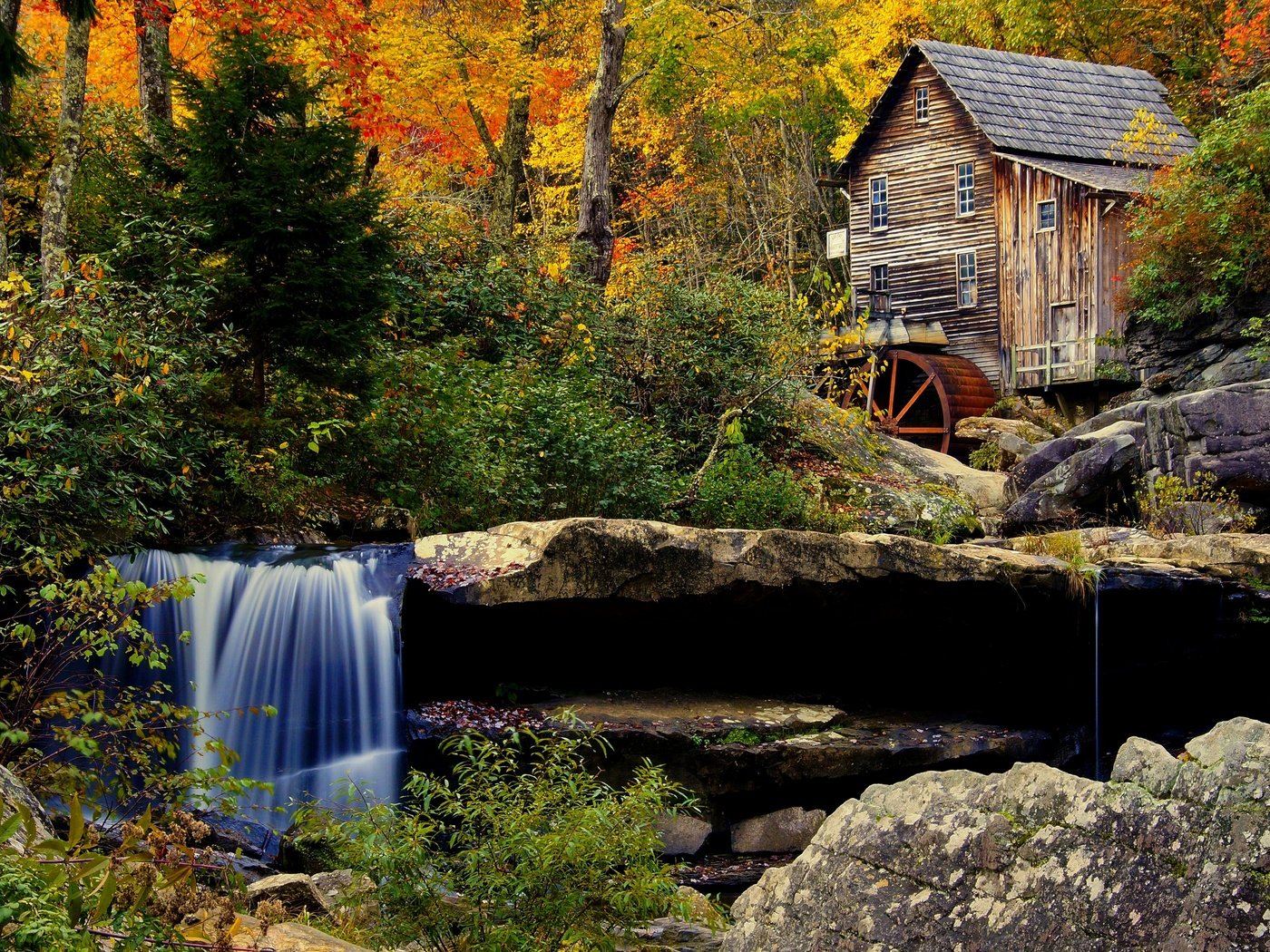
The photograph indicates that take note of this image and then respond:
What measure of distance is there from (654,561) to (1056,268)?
944 inches

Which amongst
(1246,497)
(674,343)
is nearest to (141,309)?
(674,343)

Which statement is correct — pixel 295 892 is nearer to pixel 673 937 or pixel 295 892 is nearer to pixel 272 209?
pixel 673 937

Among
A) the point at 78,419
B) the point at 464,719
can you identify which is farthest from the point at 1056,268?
the point at 78,419

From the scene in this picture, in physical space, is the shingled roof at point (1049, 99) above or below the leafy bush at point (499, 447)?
above

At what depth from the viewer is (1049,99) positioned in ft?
110

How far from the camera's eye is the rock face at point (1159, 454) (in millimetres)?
17938

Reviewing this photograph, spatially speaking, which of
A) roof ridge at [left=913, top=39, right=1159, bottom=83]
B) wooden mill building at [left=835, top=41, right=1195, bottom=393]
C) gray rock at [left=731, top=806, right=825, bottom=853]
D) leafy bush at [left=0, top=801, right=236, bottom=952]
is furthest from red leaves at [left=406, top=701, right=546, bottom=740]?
roof ridge at [left=913, top=39, right=1159, bottom=83]

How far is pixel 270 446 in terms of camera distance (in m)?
11.5

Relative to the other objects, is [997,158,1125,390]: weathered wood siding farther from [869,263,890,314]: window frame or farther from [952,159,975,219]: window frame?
[869,263,890,314]: window frame

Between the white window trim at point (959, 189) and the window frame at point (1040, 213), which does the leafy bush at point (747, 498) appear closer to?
the window frame at point (1040, 213)

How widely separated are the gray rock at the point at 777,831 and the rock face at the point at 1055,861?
6.47 metres

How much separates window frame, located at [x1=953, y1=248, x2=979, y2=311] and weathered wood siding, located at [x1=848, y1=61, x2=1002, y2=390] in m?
0.07

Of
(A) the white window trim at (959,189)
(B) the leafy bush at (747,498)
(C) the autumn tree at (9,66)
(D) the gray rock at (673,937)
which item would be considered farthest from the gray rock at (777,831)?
(A) the white window trim at (959,189)

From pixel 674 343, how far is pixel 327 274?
23.7ft
